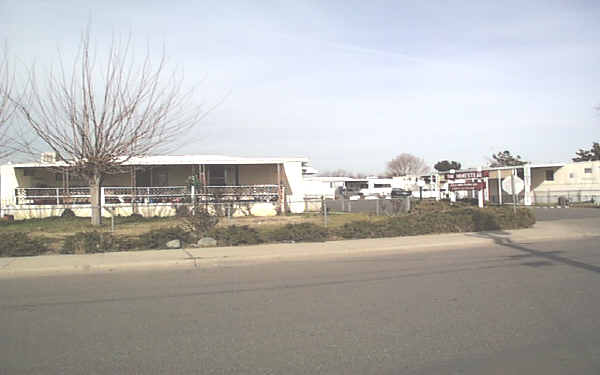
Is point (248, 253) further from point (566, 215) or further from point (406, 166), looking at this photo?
point (406, 166)

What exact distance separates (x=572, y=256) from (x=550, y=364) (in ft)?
27.7

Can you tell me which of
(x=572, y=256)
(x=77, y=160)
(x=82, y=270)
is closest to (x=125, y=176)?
(x=77, y=160)

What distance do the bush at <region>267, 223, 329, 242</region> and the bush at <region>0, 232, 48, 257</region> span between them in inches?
251

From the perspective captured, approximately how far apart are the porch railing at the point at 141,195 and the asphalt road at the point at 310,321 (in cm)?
1634

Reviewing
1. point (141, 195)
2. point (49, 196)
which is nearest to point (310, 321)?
point (141, 195)

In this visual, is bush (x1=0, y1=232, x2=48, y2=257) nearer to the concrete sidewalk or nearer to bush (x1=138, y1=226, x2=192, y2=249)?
the concrete sidewalk

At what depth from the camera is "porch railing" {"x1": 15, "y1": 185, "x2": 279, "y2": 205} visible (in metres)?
26.5

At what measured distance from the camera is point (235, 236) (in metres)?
14.9

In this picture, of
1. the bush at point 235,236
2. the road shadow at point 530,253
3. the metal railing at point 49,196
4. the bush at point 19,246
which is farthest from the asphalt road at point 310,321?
the metal railing at point 49,196

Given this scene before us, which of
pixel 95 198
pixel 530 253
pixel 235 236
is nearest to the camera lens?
pixel 530 253

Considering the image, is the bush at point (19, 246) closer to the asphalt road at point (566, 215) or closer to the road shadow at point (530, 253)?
the road shadow at point (530, 253)

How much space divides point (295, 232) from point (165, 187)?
1316cm

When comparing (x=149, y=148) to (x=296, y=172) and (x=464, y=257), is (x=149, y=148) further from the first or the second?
(x=464, y=257)

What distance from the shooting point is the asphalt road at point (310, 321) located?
5016 mm
